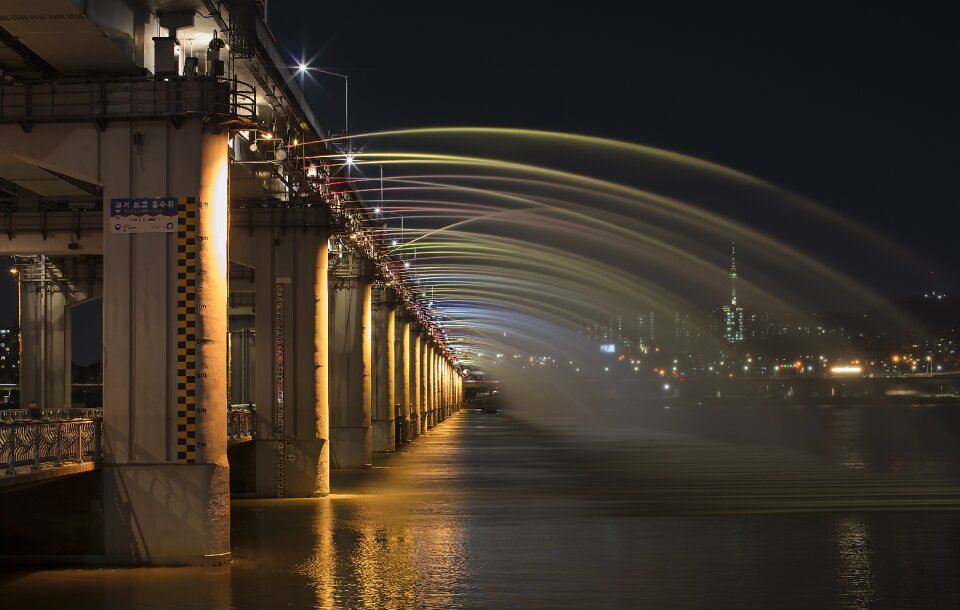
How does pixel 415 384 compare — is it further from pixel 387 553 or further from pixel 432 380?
pixel 387 553

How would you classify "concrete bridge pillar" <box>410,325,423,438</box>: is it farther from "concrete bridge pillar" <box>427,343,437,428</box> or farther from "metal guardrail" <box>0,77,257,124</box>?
"metal guardrail" <box>0,77,257,124</box>

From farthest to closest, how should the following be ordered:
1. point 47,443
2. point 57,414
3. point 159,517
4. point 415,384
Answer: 1. point 415,384
2. point 57,414
3. point 159,517
4. point 47,443

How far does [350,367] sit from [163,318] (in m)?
30.8

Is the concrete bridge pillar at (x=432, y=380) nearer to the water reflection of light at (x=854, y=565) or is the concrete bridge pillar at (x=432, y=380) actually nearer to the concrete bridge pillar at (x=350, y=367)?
the concrete bridge pillar at (x=350, y=367)

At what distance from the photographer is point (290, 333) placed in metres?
40.9

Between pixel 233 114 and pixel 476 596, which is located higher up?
pixel 233 114

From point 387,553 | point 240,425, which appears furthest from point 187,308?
point 240,425

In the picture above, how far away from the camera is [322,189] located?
42.8 m

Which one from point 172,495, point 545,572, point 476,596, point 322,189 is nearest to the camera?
point 476,596

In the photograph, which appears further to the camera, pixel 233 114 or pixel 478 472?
pixel 478 472

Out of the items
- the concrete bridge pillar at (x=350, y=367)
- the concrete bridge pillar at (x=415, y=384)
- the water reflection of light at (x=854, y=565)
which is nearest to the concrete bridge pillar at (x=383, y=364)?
the concrete bridge pillar at (x=350, y=367)

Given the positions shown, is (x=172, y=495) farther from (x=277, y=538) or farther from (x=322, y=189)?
(x=322, y=189)

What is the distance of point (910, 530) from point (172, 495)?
1571 centimetres

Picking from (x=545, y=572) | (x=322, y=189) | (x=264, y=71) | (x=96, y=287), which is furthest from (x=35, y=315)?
(x=545, y=572)
